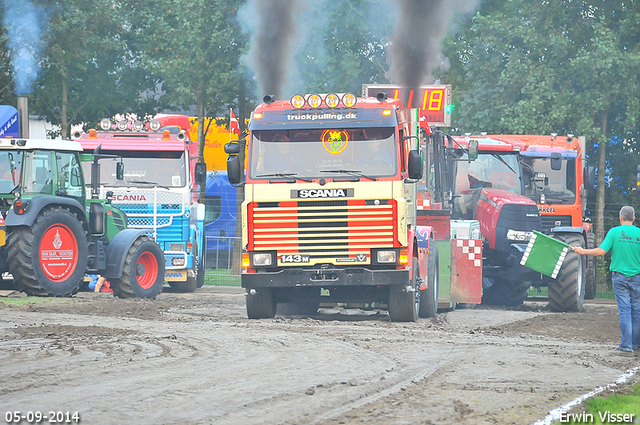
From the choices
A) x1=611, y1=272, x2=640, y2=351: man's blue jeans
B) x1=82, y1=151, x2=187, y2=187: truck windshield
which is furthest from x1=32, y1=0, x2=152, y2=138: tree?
x1=611, y1=272, x2=640, y2=351: man's blue jeans

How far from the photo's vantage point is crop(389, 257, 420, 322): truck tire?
13.7 m

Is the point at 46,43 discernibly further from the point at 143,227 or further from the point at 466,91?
the point at 466,91

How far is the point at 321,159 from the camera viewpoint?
13492 millimetres

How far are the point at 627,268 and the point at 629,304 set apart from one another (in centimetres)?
43

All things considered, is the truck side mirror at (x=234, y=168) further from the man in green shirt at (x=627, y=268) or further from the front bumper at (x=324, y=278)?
the man in green shirt at (x=627, y=268)

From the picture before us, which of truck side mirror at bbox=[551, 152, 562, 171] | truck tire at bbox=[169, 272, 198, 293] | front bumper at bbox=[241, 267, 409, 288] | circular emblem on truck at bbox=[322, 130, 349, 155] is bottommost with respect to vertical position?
truck tire at bbox=[169, 272, 198, 293]

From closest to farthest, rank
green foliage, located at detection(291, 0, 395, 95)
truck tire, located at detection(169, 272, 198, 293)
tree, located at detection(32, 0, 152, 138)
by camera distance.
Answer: truck tire, located at detection(169, 272, 198, 293) → tree, located at detection(32, 0, 152, 138) → green foliage, located at detection(291, 0, 395, 95)

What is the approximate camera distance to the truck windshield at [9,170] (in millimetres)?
15711

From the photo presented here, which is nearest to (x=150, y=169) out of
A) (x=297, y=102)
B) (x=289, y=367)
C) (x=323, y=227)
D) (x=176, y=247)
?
(x=176, y=247)

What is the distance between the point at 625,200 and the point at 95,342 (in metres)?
22.8

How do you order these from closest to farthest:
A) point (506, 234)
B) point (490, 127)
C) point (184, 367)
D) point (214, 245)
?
point (184, 367)
point (506, 234)
point (214, 245)
point (490, 127)

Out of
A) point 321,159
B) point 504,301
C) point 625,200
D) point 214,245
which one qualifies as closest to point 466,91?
point 625,200

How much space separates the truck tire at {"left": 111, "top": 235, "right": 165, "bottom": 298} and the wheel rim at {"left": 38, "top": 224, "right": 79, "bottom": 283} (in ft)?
4.53

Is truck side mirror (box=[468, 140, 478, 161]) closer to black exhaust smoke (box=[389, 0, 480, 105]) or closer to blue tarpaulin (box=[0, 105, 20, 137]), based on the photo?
black exhaust smoke (box=[389, 0, 480, 105])
